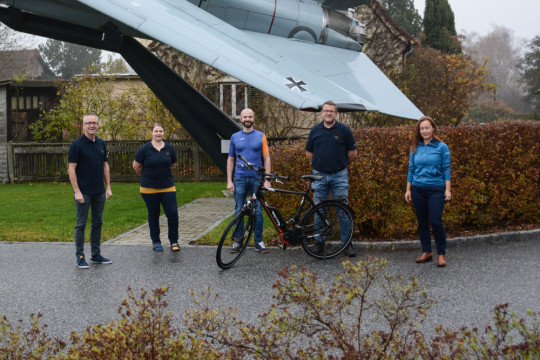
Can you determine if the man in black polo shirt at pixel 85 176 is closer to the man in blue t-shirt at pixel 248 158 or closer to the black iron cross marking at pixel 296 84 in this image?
the man in blue t-shirt at pixel 248 158

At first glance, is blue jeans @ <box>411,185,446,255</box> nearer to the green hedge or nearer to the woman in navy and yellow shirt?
the green hedge

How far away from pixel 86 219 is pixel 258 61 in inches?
115

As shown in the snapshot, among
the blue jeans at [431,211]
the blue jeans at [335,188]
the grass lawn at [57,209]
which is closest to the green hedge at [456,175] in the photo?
the blue jeans at [335,188]

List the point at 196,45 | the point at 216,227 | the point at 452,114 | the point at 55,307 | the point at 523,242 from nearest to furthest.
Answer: the point at 55,307, the point at 196,45, the point at 523,242, the point at 216,227, the point at 452,114

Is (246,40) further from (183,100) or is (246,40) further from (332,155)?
(183,100)

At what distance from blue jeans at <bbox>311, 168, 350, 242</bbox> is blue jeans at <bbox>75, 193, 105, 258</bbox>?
2.77 m

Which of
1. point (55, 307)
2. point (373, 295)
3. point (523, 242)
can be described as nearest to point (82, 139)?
point (55, 307)

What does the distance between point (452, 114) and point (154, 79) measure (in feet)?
40.6

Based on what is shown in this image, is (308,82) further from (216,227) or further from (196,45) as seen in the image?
(216,227)

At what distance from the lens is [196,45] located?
6109 millimetres

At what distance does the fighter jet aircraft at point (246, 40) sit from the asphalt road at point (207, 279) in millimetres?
2030

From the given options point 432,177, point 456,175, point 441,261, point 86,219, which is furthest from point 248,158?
point 456,175

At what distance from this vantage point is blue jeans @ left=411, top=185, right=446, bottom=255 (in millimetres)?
6031

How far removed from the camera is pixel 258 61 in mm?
6207
